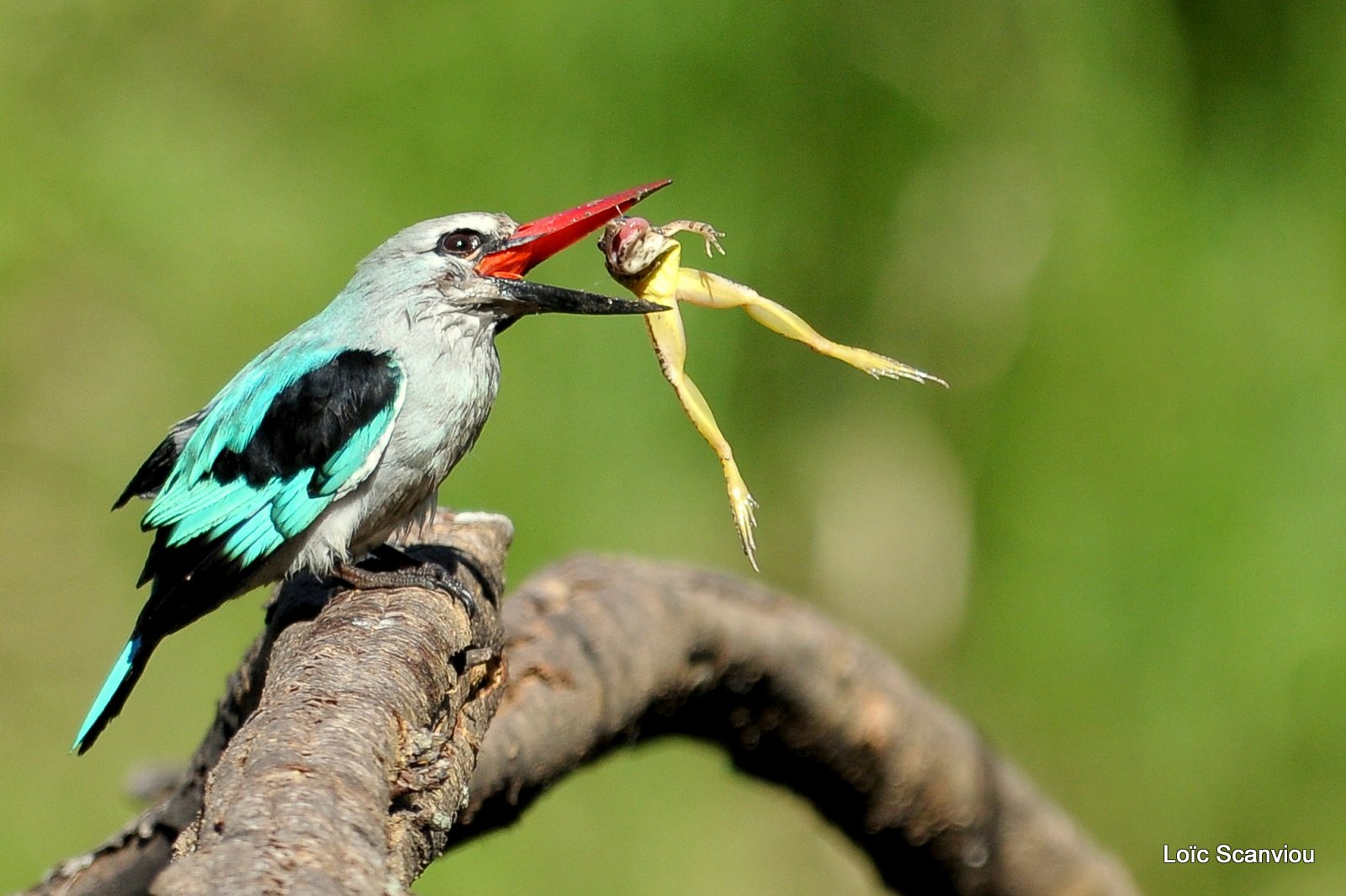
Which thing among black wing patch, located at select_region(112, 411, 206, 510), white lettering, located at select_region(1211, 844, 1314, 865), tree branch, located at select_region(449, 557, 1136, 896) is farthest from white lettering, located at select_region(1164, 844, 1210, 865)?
black wing patch, located at select_region(112, 411, 206, 510)

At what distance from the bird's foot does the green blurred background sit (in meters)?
1.43

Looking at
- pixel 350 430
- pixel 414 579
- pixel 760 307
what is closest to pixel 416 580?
pixel 414 579

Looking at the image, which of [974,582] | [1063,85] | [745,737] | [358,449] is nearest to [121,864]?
[358,449]

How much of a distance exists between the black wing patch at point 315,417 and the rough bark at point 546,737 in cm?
19

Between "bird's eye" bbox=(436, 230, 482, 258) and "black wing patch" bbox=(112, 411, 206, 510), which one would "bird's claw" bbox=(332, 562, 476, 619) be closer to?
"black wing patch" bbox=(112, 411, 206, 510)

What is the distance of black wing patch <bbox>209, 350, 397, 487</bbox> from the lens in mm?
2193

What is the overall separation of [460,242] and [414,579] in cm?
57

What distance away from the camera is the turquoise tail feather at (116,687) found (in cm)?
213

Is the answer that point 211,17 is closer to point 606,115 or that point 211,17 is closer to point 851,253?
point 606,115

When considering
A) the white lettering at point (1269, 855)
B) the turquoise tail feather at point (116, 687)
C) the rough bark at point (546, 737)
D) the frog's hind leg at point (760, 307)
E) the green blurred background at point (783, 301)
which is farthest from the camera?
the green blurred background at point (783, 301)

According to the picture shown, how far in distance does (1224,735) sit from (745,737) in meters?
1.33

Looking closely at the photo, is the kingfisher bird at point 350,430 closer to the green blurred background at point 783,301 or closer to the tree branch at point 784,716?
the tree branch at point 784,716

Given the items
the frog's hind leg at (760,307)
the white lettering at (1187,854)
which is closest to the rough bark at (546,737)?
the frog's hind leg at (760,307)

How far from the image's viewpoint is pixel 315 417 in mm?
2209
